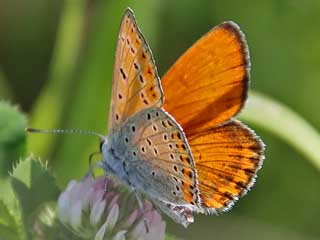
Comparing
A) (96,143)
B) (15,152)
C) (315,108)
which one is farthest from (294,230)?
(15,152)

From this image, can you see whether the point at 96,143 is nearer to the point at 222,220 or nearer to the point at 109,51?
the point at 109,51

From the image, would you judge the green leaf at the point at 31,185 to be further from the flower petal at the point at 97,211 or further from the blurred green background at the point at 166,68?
the blurred green background at the point at 166,68

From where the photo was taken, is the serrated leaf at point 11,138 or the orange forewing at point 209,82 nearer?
the orange forewing at point 209,82

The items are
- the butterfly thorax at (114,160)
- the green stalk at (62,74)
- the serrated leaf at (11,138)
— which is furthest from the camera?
the green stalk at (62,74)

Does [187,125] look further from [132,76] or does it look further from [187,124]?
[132,76]

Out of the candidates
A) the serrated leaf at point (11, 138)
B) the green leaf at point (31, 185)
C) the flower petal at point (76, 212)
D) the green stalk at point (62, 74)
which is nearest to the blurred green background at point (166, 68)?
the green stalk at point (62, 74)

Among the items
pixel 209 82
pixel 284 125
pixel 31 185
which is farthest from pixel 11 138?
pixel 284 125

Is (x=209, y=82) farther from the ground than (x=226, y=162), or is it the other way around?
(x=209, y=82)
